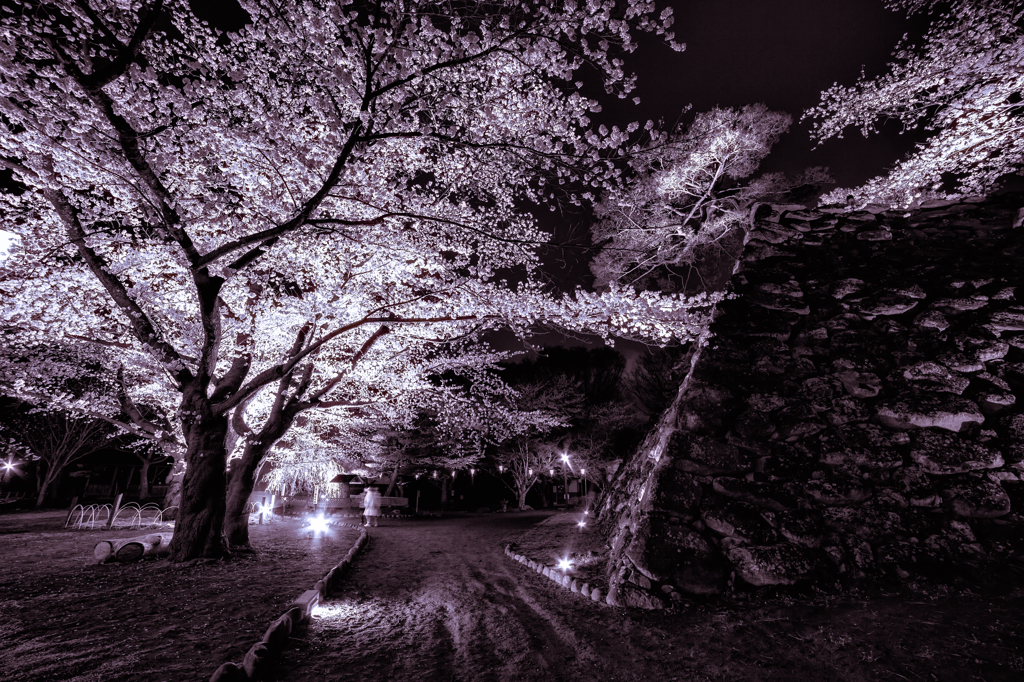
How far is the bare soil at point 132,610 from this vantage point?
3.60 m

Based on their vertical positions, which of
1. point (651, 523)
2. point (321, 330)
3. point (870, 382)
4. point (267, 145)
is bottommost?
point (651, 523)

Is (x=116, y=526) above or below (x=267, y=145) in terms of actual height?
below

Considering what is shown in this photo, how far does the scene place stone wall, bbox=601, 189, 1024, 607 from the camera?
16.1 feet

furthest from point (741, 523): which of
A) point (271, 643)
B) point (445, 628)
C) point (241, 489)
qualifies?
point (241, 489)

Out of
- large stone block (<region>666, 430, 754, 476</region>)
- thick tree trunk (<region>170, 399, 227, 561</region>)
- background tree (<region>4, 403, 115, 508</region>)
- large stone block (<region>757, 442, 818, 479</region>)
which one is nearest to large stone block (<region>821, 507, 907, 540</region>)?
large stone block (<region>757, 442, 818, 479</region>)

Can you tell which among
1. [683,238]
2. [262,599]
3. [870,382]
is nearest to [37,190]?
[262,599]

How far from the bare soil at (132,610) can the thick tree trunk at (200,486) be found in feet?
1.37

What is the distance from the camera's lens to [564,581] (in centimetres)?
649

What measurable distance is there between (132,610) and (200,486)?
333cm

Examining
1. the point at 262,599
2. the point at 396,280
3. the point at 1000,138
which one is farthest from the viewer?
the point at 396,280

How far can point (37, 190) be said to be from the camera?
7.43 m

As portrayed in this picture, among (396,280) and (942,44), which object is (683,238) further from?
(396,280)

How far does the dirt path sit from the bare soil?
35.2 inches

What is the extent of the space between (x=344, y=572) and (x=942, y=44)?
55.3 ft
